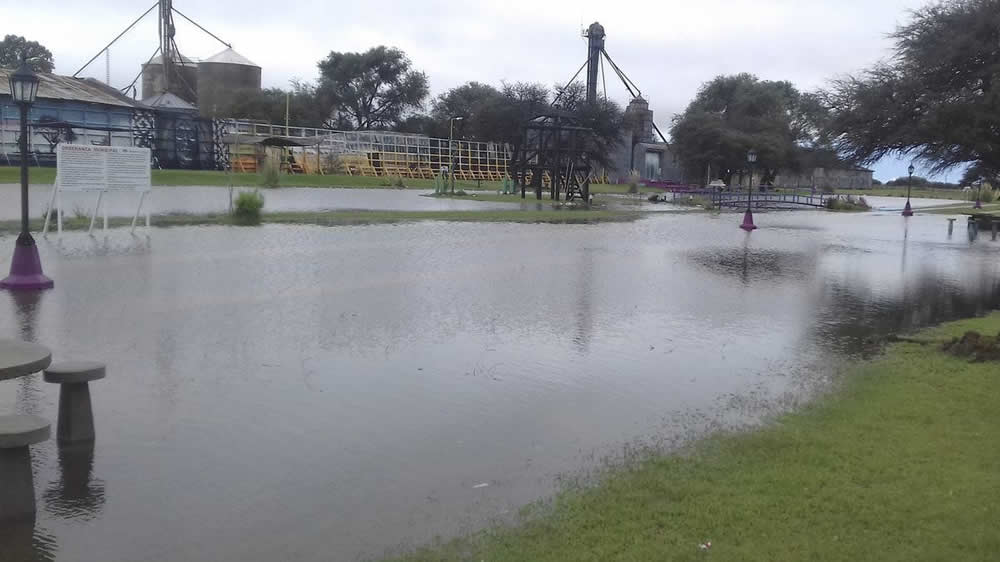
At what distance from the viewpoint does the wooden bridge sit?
52.1 meters

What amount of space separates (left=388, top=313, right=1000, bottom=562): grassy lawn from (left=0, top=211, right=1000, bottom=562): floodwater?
429 millimetres

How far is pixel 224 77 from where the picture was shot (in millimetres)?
86750

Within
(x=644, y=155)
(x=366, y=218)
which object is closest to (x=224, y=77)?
(x=644, y=155)

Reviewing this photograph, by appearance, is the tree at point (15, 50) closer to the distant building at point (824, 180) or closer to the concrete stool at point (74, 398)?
the distant building at point (824, 180)

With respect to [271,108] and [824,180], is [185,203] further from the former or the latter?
[824,180]

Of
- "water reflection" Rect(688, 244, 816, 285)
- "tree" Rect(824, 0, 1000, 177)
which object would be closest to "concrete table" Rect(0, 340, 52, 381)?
"water reflection" Rect(688, 244, 816, 285)

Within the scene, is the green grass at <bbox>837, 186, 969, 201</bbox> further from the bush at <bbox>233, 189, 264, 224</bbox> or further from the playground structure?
the bush at <bbox>233, 189, 264, 224</bbox>

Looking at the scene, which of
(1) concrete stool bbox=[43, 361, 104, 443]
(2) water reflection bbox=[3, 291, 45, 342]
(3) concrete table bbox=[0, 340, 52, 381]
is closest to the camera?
(3) concrete table bbox=[0, 340, 52, 381]

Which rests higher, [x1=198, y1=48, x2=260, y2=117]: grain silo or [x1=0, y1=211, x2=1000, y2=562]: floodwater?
[x1=198, y1=48, x2=260, y2=117]: grain silo

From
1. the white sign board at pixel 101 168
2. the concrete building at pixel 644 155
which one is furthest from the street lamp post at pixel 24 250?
the concrete building at pixel 644 155

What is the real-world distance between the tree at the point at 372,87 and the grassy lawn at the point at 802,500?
312 ft

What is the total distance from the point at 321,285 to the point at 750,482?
9.23 metres

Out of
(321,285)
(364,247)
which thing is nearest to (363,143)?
(364,247)

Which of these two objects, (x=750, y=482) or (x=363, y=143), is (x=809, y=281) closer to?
(x=750, y=482)
